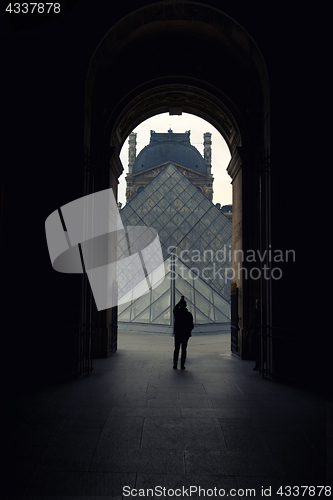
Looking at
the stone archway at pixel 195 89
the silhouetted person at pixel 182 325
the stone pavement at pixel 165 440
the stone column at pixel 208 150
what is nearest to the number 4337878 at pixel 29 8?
the stone archway at pixel 195 89

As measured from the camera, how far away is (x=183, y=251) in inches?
874

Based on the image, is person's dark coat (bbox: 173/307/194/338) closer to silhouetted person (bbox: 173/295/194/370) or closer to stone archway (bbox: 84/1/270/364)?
silhouetted person (bbox: 173/295/194/370)

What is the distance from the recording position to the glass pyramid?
1505cm

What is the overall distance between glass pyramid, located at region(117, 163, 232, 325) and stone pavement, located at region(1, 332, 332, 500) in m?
9.64

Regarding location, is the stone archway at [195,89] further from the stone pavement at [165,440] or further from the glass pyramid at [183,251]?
the glass pyramid at [183,251]

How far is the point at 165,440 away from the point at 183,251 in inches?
755

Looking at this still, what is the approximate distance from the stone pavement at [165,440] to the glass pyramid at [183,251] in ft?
31.6

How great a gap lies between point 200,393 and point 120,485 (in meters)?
2.44

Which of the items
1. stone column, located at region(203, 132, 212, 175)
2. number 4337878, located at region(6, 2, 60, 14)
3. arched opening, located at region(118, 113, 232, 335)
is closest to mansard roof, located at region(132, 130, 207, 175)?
stone column, located at region(203, 132, 212, 175)

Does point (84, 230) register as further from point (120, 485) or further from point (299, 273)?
point (120, 485)

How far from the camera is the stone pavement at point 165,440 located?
2.37 metres

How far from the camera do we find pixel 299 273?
205 inches

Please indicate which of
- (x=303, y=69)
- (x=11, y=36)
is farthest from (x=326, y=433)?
(x=11, y=36)

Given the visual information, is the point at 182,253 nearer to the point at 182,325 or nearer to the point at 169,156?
the point at 182,325
